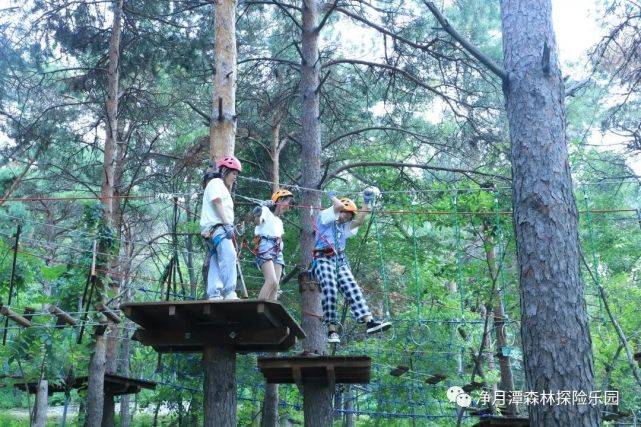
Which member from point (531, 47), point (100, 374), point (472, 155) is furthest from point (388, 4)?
point (100, 374)

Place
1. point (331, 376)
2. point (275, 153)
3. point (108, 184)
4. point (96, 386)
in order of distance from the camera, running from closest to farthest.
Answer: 1. point (331, 376)
2. point (96, 386)
3. point (108, 184)
4. point (275, 153)

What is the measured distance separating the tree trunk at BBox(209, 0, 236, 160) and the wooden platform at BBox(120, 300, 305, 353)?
156cm

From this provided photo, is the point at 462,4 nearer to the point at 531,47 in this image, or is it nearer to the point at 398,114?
the point at 398,114

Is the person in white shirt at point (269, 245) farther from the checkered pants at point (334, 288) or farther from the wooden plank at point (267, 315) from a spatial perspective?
the wooden plank at point (267, 315)

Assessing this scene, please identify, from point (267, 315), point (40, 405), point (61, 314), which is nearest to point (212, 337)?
point (267, 315)

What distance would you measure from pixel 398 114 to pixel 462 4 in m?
1.88

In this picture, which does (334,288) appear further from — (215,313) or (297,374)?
(215,313)

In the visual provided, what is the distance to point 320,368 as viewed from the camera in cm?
663

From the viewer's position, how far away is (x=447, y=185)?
31.6ft

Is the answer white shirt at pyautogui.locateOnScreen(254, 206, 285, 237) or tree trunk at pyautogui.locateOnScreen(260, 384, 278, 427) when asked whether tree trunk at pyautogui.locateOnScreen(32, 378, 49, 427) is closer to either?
tree trunk at pyautogui.locateOnScreen(260, 384, 278, 427)

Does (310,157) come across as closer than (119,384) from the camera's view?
Yes

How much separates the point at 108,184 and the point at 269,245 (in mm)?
5106

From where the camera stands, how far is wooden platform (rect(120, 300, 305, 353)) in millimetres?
5219

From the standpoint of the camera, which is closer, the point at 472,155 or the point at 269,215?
the point at 269,215
